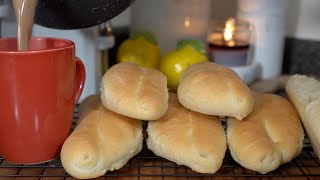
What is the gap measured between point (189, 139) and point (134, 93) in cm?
8

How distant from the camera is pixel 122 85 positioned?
1.63 feet

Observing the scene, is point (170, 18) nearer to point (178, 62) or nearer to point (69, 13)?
point (178, 62)

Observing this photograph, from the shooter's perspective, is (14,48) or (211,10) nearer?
(14,48)

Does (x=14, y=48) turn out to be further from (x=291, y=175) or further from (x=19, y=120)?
(x=291, y=175)

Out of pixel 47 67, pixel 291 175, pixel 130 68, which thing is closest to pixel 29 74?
pixel 47 67

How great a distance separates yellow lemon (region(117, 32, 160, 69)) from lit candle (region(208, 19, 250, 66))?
141 millimetres

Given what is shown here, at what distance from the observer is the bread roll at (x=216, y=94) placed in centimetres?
48

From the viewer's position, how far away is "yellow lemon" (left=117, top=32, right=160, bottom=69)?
2.61ft

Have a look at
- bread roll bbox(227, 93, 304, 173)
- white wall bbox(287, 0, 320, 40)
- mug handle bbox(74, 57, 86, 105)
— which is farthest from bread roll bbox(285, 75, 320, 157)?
white wall bbox(287, 0, 320, 40)

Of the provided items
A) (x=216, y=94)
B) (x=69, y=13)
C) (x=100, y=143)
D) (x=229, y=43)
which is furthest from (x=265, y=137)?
(x=229, y=43)

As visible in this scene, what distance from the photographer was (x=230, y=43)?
0.90 metres

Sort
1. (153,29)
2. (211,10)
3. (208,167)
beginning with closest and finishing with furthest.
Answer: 1. (208,167)
2. (153,29)
3. (211,10)

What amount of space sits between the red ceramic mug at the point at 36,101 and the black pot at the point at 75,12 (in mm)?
51

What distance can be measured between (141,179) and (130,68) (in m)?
0.14
